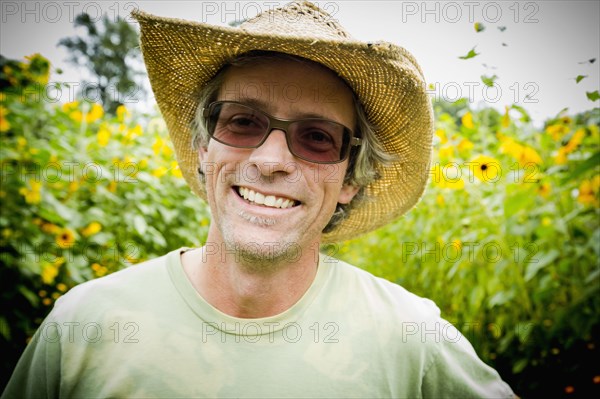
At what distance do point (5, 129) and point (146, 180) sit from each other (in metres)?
0.78

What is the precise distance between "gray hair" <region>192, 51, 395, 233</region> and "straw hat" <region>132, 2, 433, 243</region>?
0.10 feet

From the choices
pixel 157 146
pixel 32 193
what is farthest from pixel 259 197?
pixel 157 146

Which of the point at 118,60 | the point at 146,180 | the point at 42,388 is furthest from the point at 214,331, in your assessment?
the point at 118,60

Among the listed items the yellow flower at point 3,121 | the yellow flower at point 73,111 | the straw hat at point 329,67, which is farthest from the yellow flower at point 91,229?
the yellow flower at point 73,111

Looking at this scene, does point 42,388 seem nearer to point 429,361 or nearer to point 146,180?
point 429,361

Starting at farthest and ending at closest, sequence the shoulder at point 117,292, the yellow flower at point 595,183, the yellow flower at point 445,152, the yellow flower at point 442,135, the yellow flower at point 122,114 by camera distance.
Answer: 1. the yellow flower at point 122,114
2. the yellow flower at point 442,135
3. the yellow flower at point 445,152
4. the yellow flower at point 595,183
5. the shoulder at point 117,292

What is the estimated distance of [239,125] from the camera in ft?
4.25

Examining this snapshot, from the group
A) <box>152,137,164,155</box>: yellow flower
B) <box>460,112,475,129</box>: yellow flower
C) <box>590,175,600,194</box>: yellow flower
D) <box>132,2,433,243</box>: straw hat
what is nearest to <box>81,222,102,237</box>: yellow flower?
<box>132,2,433,243</box>: straw hat

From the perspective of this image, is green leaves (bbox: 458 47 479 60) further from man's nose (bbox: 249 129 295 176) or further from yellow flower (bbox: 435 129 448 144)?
yellow flower (bbox: 435 129 448 144)

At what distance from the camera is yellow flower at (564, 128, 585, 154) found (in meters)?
1.96

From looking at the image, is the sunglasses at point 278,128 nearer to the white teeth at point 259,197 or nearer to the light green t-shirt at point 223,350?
the white teeth at point 259,197

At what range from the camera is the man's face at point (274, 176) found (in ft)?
4.05

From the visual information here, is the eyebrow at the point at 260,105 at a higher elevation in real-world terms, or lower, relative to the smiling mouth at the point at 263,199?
higher

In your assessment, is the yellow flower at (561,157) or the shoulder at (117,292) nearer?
the shoulder at (117,292)
